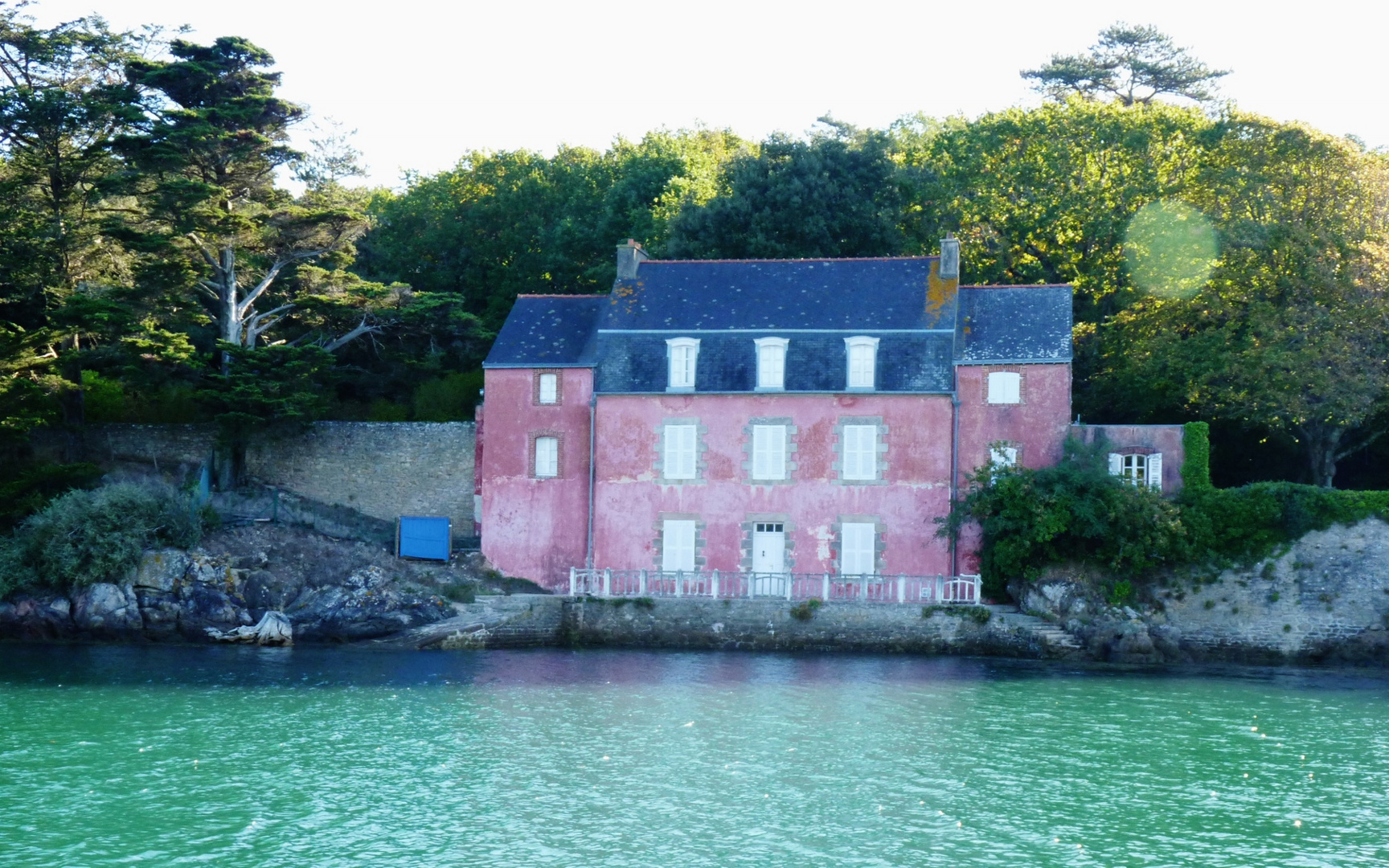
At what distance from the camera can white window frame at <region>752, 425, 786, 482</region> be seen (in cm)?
3500

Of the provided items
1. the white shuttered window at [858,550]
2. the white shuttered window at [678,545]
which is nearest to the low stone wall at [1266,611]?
the white shuttered window at [858,550]

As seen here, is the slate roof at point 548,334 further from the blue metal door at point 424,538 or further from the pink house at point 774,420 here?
the blue metal door at point 424,538

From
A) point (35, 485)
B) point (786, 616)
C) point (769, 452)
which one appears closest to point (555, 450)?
point (769, 452)

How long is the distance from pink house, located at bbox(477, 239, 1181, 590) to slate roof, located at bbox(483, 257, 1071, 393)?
2.0 inches

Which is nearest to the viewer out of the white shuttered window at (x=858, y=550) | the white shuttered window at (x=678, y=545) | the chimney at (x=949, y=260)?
the white shuttered window at (x=858, y=550)

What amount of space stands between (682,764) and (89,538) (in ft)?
60.5

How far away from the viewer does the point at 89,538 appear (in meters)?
33.7

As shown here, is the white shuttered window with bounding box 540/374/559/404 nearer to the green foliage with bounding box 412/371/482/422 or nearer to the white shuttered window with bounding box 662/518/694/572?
the white shuttered window with bounding box 662/518/694/572

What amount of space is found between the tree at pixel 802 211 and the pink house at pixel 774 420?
22.2 feet

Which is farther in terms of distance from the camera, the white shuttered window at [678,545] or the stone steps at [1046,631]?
the white shuttered window at [678,545]

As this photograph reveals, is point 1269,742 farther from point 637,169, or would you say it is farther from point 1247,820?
point 637,169

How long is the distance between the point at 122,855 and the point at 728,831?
23.8ft

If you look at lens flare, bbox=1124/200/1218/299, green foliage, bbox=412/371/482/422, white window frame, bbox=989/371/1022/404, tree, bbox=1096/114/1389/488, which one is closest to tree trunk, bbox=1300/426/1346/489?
tree, bbox=1096/114/1389/488

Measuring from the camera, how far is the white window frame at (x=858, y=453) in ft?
114
